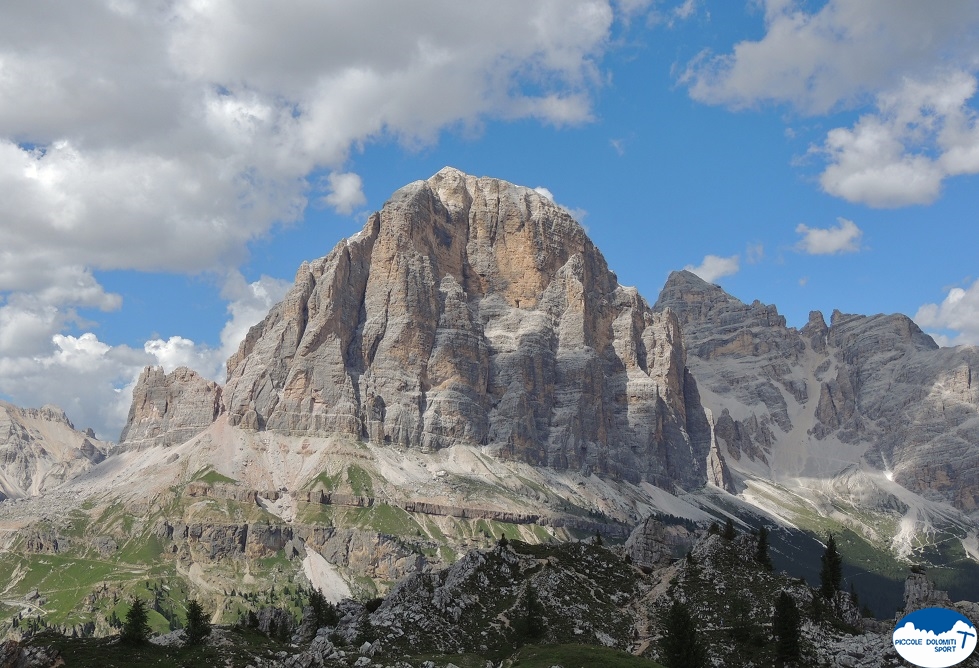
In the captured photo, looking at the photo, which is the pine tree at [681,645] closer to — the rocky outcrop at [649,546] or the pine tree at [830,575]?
the pine tree at [830,575]

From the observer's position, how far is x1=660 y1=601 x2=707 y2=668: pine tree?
115500 millimetres

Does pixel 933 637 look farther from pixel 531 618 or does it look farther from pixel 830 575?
pixel 830 575

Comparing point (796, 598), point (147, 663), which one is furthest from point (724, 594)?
point (147, 663)

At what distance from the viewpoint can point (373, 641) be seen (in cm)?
12181

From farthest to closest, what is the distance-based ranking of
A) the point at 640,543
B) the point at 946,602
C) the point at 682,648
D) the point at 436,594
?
the point at 640,543 < the point at 436,594 < the point at 946,602 < the point at 682,648

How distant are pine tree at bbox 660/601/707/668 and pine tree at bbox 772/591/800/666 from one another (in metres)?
9.21

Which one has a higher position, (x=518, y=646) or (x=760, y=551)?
(x=760, y=551)

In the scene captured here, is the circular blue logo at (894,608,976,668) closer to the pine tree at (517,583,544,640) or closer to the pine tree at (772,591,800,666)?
the pine tree at (772,591,800,666)

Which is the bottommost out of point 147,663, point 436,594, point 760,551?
point 147,663

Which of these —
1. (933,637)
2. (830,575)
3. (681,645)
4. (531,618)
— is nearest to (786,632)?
(681,645)

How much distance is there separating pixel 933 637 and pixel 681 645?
34.2 m

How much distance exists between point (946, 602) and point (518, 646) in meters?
57.0

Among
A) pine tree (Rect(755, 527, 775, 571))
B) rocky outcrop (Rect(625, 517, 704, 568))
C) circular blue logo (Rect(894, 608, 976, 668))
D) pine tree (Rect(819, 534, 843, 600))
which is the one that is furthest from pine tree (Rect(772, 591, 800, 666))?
rocky outcrop (Rect(625, 517, 704, 568))

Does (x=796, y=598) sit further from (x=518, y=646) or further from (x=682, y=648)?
(x=518, y=646)
